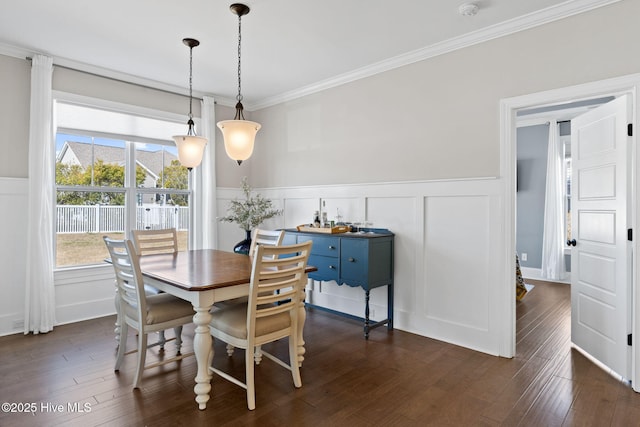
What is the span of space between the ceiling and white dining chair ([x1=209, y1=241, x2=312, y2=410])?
1.95m

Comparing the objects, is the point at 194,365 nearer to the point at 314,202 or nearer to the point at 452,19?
the point at 314,202

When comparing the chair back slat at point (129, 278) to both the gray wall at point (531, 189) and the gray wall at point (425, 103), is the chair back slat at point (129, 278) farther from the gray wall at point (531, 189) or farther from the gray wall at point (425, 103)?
the gray wall at point (531, 189)

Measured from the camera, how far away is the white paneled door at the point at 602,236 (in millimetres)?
2617

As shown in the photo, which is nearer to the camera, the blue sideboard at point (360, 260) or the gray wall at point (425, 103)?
the gray wall at point (425, 103)

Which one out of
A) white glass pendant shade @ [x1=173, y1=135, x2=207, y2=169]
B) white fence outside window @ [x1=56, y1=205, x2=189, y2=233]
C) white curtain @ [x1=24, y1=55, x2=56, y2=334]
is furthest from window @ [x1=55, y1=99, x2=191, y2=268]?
white glass pendant shade @ [x1=173, y1=135, x2=207, y2=169]

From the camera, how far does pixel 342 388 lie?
251 cm

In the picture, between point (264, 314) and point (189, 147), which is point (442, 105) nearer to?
point (189, 147)

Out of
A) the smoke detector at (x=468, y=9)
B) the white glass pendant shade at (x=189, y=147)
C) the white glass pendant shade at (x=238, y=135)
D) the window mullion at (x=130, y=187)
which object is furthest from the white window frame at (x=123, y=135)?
the smoke detector at (x=468, y=9)

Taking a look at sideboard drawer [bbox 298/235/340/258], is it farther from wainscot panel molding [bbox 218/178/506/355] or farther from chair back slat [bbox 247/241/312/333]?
chair back slat [bbox 247/241/312/333]

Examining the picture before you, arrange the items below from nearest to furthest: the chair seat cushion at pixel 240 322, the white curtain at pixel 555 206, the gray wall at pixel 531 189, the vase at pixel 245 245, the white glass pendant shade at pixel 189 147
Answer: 1. the chair seat cushion at pixel 240 322
2. the white glass pendant shade at pixel 189 147
3. the vase at pixel 245 245
4. the white curtain at pixel 555 206
5. the gray wall at pixel 531 189

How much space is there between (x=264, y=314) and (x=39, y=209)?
→ 287cm

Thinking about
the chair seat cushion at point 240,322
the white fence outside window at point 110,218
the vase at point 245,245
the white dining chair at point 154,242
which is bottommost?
the chair seat cushion at point 240,322

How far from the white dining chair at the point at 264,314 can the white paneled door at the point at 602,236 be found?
2.34m

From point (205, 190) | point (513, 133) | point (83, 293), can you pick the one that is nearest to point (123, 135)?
point (205, 190)
